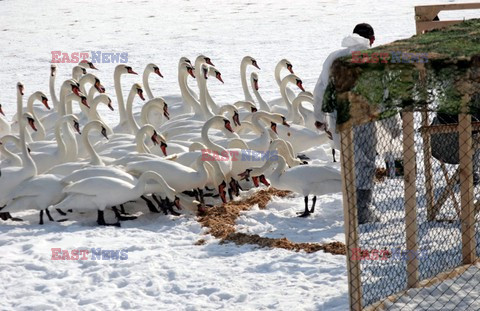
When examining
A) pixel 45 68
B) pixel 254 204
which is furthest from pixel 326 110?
pixel 45 68

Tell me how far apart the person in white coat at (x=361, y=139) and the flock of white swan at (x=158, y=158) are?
68 cm

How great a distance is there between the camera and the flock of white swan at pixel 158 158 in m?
8.82

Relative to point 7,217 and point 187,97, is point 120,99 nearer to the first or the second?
point 187,97

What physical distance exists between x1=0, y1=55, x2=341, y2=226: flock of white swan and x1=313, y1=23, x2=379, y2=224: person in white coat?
681mm

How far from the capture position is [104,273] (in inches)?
294

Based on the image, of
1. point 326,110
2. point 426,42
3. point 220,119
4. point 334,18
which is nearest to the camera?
point 326,110

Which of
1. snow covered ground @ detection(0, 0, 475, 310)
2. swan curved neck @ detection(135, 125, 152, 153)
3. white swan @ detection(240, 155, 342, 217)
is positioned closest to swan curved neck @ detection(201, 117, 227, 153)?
swan curved neck @ detection(135, 125, 152, 153)

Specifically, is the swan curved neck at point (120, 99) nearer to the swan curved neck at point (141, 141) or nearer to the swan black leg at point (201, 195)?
the swan curved neck at point (141, 141)

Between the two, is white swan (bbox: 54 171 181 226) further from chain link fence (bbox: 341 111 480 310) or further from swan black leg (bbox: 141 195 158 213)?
chain link fence (bbox: 341 111 480 310)

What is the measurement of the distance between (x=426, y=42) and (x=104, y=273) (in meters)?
2.94

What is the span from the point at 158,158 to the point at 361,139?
2438 mm

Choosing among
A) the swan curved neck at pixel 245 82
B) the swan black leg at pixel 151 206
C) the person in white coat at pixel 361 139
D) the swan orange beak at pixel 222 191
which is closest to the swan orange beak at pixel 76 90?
the swan curved neck at pixel 245 82

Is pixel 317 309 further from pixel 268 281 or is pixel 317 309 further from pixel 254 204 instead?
pixel 254 204

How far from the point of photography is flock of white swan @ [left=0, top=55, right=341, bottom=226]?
882 centimetres
